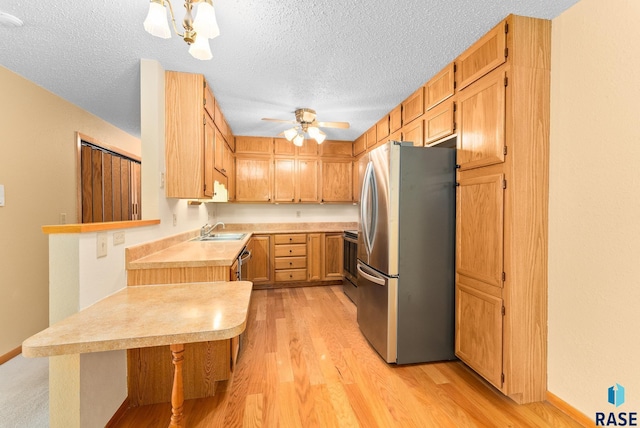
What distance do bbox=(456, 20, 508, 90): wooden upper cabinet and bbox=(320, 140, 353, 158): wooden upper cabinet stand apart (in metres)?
2.51

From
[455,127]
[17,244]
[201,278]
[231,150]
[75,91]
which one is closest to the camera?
[201,278]

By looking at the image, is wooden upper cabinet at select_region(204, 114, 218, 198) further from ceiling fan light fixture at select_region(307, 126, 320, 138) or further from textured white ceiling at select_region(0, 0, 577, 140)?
ceiling fan light fixture at select_region(307, 126, 320, 138)

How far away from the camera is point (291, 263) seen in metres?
4.08

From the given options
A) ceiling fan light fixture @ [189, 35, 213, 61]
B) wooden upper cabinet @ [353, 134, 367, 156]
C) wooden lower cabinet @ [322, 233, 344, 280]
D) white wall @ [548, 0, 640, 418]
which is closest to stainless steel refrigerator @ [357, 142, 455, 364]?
white wall @ [548, 0, 640, 418]

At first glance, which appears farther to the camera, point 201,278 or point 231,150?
point 231,150

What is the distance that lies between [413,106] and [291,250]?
259 centimetres

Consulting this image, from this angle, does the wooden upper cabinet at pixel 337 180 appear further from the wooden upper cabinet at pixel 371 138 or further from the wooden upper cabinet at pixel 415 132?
the wooden upper cabinet at pixel 415 132

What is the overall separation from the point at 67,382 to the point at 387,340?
1.91 m

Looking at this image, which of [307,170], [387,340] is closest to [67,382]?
[387,340]

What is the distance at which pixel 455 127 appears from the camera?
6.57 feet

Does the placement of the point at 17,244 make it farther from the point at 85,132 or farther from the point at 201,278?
the point at 201,278

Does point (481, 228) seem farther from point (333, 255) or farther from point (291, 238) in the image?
point (291, 238)

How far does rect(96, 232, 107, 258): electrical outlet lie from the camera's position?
1394 mm

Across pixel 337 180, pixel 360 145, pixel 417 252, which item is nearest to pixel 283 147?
pixel 337 180
